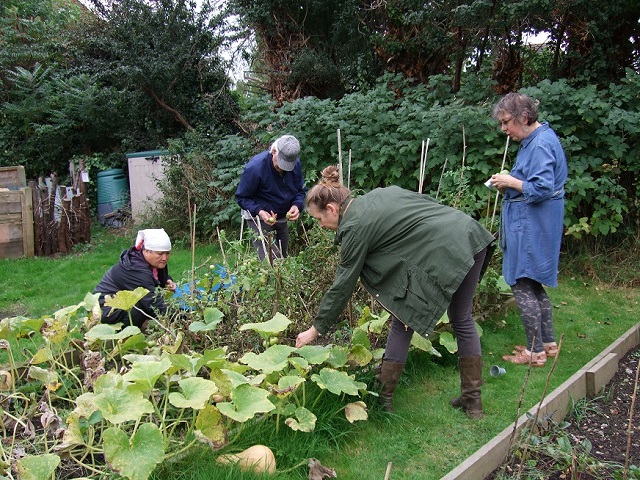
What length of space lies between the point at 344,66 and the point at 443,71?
1.89 metres

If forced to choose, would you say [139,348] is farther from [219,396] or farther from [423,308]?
[423,308]

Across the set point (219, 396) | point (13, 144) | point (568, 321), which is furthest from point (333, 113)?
point (13, 144)

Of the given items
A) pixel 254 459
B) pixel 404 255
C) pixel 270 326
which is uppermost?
pixel 404 255

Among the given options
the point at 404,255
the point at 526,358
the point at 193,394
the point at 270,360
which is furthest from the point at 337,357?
the point at 526,358

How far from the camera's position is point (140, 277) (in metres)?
3.95

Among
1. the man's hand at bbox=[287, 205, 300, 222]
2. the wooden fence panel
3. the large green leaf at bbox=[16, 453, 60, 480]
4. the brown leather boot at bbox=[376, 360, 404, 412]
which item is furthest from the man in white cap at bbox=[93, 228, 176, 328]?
the wooden fence panel

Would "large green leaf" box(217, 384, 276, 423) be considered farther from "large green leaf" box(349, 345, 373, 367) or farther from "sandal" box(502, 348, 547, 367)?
"sandal" box(502, 348, 547, 367)

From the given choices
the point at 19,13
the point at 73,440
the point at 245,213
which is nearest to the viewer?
the point at 73,440

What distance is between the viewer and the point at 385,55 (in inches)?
384

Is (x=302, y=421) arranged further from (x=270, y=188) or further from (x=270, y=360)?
(x=270, y=188)

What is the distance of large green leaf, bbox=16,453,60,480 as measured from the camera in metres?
2.22

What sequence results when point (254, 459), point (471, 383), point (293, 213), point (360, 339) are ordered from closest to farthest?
1. point (254, 459)
2. point (471, 383)
3. point (360, 339)
4. point (293, 213)

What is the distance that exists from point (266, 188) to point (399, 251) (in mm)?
2177

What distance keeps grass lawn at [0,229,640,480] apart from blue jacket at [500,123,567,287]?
0.70 m
